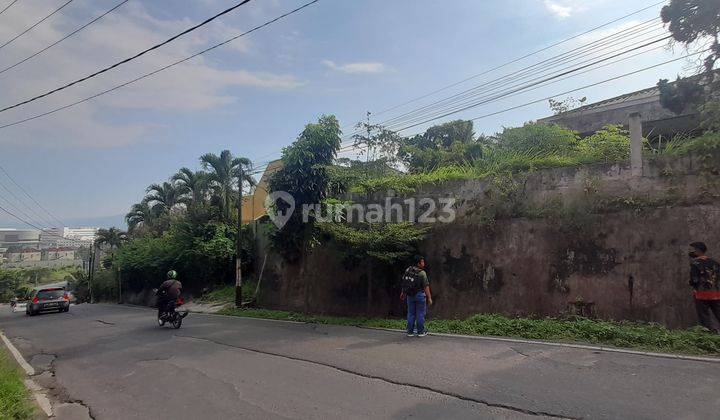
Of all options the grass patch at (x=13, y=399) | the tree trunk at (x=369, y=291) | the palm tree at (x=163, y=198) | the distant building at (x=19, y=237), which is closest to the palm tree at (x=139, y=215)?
the palm tree at (x=163, y=198)

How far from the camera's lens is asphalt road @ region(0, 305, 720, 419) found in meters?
5.05

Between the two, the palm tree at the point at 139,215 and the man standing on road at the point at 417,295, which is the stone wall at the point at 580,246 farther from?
the palm tree at the point at 139,215

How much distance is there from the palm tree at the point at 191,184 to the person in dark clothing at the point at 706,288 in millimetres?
28529

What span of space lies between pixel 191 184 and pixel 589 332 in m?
30.2

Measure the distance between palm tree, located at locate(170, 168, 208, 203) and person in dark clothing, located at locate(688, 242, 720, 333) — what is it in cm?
2853

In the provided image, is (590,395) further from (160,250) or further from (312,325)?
(160,250)

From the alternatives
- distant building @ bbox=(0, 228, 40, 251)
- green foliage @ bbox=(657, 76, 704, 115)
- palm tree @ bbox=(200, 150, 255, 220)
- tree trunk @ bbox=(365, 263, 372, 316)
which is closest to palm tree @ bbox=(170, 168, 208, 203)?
palm tree @ bbox=(200, 150, 255, 220)

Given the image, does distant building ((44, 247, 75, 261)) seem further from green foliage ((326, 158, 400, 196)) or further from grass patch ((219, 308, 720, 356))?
grass patch ((219, 308, 720, 356))

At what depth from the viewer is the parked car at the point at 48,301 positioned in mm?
23609

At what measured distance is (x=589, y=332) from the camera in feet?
27.2

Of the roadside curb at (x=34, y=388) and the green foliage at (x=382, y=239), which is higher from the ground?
the green foliage at (x=382, y=239)

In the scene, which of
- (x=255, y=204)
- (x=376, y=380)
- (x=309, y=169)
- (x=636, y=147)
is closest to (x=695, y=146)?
(x=636, y=147)

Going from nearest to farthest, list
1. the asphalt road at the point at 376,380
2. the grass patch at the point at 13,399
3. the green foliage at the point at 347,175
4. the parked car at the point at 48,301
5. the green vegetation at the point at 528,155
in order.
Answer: the asphalt road at the point at 376,380 → the grass patch at the point at 13,399 → the green vegetation at the point at 528,155 → the green foliage at the point at 347,175 → the parked car at the point at 48,301

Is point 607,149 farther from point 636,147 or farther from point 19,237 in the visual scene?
point 19,237
